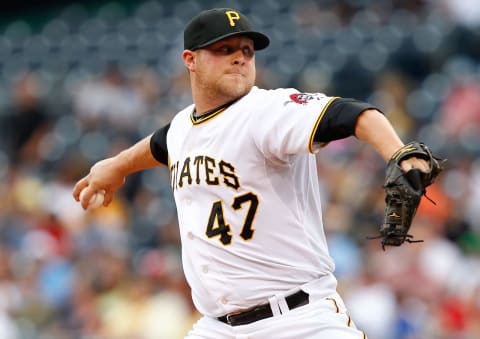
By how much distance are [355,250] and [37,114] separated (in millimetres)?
5055

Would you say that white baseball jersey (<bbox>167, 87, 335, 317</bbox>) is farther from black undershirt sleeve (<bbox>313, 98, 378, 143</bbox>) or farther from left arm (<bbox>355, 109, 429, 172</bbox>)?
left arm (<bbox>355, 109, 429, 172</bbox>)

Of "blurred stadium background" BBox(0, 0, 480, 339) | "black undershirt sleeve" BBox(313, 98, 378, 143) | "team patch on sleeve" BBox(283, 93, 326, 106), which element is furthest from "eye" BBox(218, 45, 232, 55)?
"blurred stadium background" BBox(0, 0, 480, 339)

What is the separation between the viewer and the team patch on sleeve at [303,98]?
3.41m

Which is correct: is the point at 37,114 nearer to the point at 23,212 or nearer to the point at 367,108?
the point at 23,212

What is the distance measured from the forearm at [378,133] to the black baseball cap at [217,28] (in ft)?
2.44

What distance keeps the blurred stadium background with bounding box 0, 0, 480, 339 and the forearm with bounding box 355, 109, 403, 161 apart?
321 centimetres

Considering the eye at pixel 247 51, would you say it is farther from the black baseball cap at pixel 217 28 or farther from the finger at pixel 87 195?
the finger at pixel 87 195

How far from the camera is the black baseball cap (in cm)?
367

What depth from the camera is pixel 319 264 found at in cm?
370

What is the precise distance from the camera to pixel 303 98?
3.46 metres

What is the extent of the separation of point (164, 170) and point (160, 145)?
17.2 ft

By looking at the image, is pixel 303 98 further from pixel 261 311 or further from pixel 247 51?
pixel 261 311

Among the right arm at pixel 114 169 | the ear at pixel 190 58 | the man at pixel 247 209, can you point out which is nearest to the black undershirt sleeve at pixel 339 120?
the man at pixel 247 209

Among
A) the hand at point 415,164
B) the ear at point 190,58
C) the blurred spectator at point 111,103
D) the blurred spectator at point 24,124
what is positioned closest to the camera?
the hand at point 415,164
